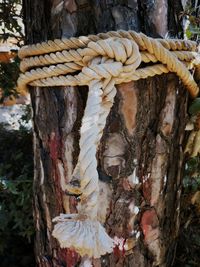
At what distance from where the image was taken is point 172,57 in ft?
2.73

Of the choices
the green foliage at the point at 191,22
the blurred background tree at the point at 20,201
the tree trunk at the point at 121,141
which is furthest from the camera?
the blurred background tree at the point at 20,201

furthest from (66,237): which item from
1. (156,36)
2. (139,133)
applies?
(156,36)

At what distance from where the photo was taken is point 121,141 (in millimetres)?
923

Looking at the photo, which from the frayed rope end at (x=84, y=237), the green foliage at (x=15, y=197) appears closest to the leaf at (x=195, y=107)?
the frayed rope end at (x=84, y=237)

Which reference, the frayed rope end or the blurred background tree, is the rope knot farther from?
the blurred background tree

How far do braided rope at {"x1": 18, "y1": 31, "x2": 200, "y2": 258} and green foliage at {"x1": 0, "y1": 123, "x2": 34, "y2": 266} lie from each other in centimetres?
51

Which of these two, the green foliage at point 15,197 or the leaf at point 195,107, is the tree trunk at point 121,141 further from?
the green foliage at point 15,197

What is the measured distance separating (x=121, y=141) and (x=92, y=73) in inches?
9.1

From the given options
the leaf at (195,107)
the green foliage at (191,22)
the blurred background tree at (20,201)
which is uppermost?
the green foliage at (191,22)

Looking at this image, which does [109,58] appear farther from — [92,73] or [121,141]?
[121,141]

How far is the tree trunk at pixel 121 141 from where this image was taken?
0.88 m

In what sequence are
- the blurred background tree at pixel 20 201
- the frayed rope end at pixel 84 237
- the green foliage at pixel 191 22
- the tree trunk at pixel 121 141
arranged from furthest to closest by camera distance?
the blurred background tree at pixel 20 201 → the green foliage at pixel 191 22 → the tree trunk at pixel 121 141 → the frayed rope end at pixel 84 237

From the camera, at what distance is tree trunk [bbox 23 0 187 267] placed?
884 mm

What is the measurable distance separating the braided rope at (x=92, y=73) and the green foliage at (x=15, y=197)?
507 mm
